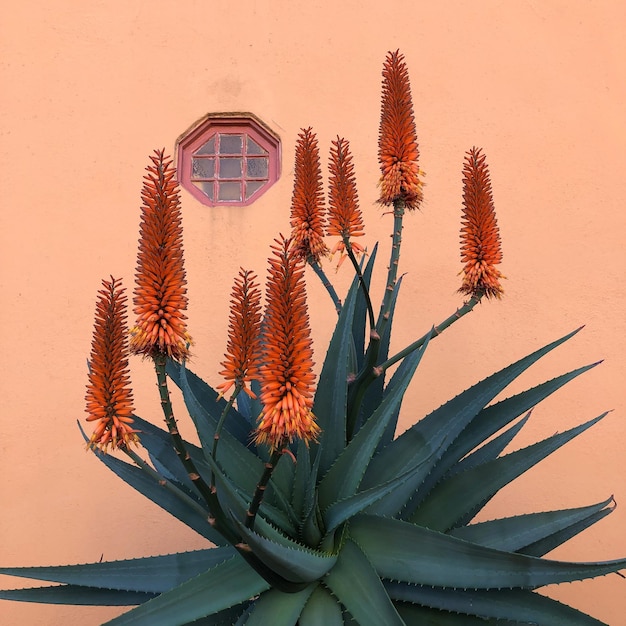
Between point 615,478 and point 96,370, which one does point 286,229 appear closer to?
point 615,478

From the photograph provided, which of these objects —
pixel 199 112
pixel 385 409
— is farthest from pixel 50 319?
pixel 385 409

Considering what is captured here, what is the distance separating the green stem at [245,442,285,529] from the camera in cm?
70

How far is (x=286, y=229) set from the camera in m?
1.85

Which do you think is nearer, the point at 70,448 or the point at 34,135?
the point at 70,448

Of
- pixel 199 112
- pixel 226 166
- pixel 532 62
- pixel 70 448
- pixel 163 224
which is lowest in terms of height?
pixel 70 448

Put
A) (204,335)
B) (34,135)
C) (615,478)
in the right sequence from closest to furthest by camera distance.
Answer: (615,478)
(204,335)
(34,135)

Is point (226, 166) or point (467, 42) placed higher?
point (467, 42)

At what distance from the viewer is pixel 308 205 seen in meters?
1.02

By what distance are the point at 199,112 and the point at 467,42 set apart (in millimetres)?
821

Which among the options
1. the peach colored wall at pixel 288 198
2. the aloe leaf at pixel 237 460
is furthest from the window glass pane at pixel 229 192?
A: the aloe leaf at pixel 237 460

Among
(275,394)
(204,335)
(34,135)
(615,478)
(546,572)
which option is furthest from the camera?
(34,135)

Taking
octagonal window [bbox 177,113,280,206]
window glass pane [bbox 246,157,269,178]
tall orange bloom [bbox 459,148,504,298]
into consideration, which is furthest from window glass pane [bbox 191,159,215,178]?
tall orange bloom [bbox 459,148,504,298]

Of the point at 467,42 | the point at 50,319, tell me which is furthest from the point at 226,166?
the point at 467,42

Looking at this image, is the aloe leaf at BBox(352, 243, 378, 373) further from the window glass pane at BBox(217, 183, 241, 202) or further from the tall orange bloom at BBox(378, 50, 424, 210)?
the window glass pane at BBox(217, 183, 241, 202)
